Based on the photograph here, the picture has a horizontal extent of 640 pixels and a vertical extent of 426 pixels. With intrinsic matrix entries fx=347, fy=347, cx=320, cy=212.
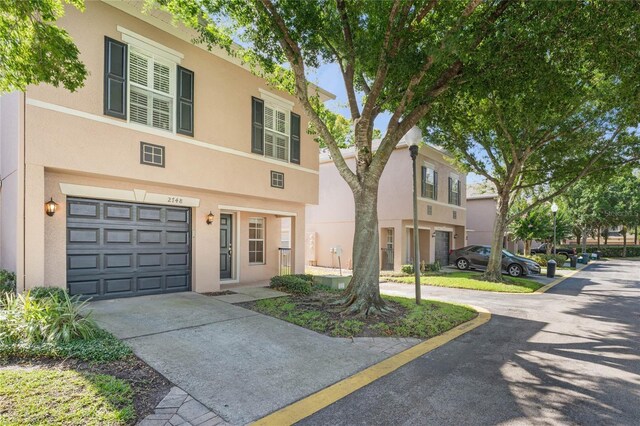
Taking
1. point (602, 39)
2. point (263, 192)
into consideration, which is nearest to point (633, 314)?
point (602, 39)

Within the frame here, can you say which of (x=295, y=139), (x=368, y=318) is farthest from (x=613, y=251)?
(x=368, y=318)

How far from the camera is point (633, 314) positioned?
9.07m

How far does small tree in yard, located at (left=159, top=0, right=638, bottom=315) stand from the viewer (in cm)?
664

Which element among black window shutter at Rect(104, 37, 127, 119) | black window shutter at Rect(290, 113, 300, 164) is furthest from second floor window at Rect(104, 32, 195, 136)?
black window shutter at Rect(290, 113, 300, 164)

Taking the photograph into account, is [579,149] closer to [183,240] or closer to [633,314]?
[633,314]

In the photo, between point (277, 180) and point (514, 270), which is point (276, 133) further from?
point (514, 270)

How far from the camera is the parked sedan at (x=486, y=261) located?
17.6 metres

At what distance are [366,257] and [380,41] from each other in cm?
472

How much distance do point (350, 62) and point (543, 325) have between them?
23.8 feet

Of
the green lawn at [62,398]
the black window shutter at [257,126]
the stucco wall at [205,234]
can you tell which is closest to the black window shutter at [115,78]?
the stucco wall at [205,234]

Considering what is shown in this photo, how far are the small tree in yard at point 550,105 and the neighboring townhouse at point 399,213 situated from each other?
2.78 meters

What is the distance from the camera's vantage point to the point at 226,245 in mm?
11117

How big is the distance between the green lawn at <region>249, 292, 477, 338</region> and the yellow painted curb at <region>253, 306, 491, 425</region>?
0.47 metres

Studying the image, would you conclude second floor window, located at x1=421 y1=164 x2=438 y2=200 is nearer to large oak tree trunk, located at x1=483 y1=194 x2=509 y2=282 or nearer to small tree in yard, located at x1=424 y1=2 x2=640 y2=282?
small tree in yard, located at x1=424 y1=2 x2=640 y2=282
